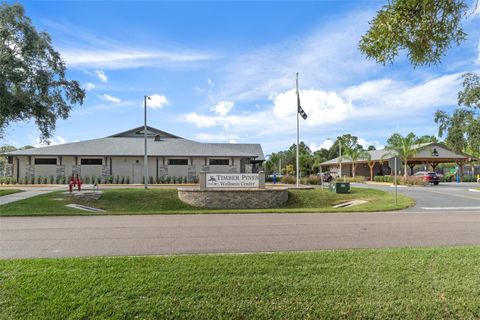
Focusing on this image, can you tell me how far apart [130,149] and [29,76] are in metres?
15.9

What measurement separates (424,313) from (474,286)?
1.25 m

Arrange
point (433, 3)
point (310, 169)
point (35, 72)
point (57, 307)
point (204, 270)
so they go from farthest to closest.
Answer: point (310, 169)
point (35, 72)
point (204, 270)
point (57, 307)
point (433, 3)

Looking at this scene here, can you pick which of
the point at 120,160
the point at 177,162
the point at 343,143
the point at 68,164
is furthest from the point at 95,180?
the point at 343,143

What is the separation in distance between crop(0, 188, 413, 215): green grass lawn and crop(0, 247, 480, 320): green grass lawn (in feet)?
34.0

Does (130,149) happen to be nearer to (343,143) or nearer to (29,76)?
(29,76)

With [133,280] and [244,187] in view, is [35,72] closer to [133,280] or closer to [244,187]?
[244,187]

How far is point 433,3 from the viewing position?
12.5ft

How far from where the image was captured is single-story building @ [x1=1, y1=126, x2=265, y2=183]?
32844mm

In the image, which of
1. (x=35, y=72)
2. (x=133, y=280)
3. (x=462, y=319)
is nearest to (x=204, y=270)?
(x=133, y=280)

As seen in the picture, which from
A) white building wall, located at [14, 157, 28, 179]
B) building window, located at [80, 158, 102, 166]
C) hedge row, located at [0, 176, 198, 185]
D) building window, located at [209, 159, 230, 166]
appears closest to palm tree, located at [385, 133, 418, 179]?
building window, located at [209, 159, 230, 166]

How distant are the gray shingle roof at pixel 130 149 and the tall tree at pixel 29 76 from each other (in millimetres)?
12225

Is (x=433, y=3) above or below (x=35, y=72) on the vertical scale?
below

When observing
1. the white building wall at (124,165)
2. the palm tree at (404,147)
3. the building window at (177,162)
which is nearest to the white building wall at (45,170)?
the white building wall at (124,165)

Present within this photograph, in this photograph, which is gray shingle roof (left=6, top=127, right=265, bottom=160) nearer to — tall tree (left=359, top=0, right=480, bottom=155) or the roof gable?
the roof gable
